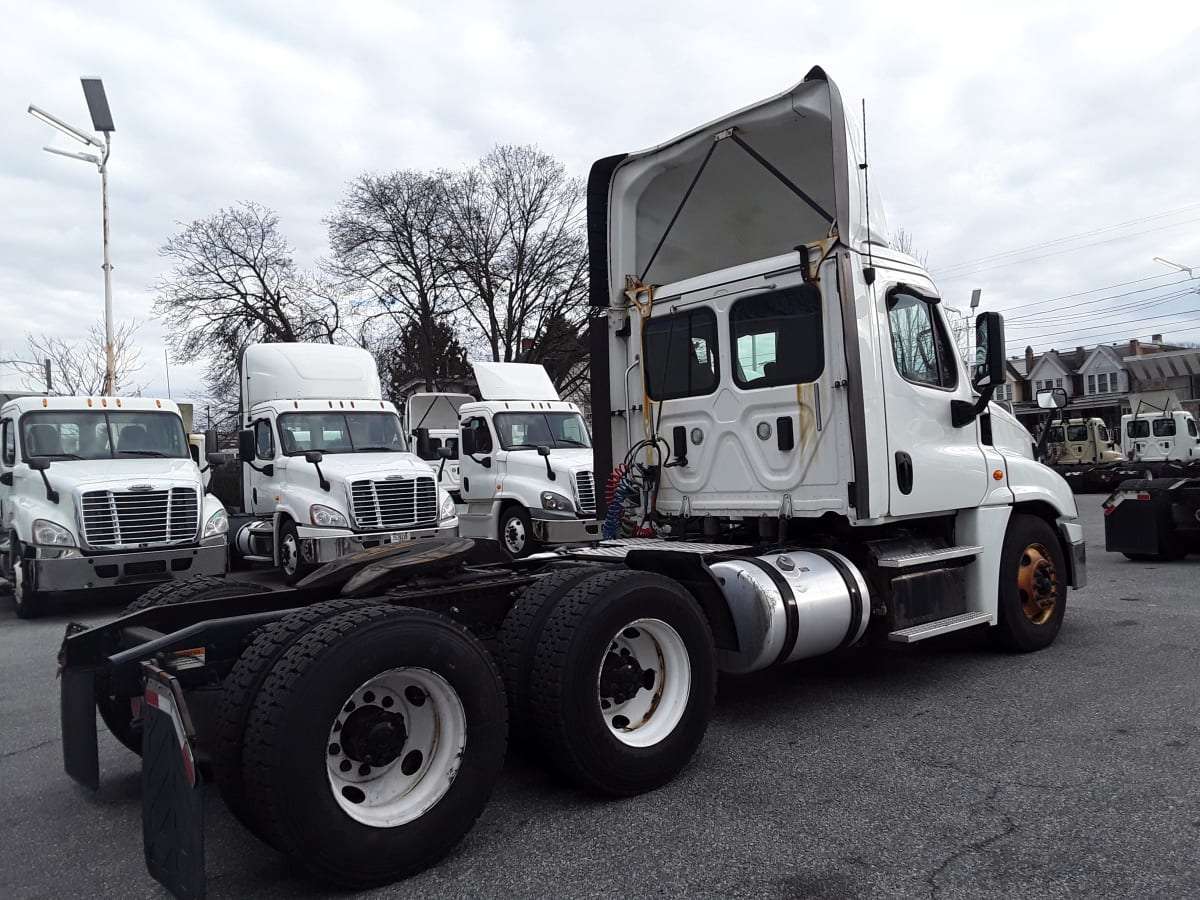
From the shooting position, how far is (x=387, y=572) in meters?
4.30

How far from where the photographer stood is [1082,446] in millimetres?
32562

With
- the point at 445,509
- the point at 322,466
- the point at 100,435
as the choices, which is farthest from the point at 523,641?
the point at 100,435

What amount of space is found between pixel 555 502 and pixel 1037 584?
8143 millimetres

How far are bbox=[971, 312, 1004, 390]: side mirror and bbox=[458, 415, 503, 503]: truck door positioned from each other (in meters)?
9.47

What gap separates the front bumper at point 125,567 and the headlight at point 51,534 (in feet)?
0.69

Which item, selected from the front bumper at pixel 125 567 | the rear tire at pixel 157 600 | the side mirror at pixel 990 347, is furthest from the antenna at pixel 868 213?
the front bumper at pixel 125 567

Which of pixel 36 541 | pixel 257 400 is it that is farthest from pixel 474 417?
pixel 36 541

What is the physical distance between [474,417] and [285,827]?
1251 cm

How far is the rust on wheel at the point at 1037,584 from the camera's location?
6641 mm

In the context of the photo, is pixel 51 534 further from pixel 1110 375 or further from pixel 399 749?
pixel 1110 375

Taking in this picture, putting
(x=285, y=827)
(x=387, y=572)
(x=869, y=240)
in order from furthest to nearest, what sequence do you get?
(x=869, y=240)
(x=387, y=572)
(x=285, y=827)

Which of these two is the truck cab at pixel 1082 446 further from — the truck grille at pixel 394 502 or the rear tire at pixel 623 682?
the rear tire at pixel 623 682

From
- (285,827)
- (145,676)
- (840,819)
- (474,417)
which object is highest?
(474,417)

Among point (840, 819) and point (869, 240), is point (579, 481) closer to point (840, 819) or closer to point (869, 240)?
point (869, 240)
